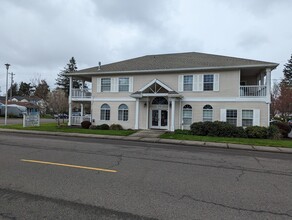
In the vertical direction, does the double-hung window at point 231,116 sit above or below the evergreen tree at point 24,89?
below

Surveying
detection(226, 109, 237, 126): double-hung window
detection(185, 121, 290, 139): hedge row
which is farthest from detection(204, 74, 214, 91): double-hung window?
detection(185, 121, 290, 139): hedge row

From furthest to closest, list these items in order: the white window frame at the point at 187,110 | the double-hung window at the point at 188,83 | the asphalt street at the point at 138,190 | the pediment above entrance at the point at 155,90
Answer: the double-hung window at the point at 188,83 < the white window frame at the point at 187,110 < the pediment above entrance at the point at 155,90 < the asphalt street at the point at 138,190

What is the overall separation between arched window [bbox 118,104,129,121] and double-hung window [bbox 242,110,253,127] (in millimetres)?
10807

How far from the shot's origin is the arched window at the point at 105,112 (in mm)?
23125

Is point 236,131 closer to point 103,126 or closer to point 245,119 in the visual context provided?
point 245,119

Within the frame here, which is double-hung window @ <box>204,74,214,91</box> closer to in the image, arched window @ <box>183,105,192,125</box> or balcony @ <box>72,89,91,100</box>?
arched window @ <box>183,105,192,125</box>

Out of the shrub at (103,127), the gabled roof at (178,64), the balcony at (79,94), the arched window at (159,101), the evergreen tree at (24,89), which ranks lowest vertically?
the shrub at (103,127)

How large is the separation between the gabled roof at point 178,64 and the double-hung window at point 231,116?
382 centimetres

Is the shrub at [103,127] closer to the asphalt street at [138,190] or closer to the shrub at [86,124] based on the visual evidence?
the shrub at [86,124]

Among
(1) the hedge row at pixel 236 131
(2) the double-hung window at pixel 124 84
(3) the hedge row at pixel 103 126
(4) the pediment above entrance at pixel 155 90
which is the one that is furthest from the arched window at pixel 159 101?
(1) the hedge row at pixel 236 131

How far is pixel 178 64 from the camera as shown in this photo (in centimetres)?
2155

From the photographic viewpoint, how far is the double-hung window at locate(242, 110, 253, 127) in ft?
62.2

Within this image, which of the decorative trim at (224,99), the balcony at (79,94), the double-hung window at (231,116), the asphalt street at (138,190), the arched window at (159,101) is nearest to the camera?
the asphalt street at (138,190)

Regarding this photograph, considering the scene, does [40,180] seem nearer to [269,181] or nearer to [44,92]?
[269,181]
